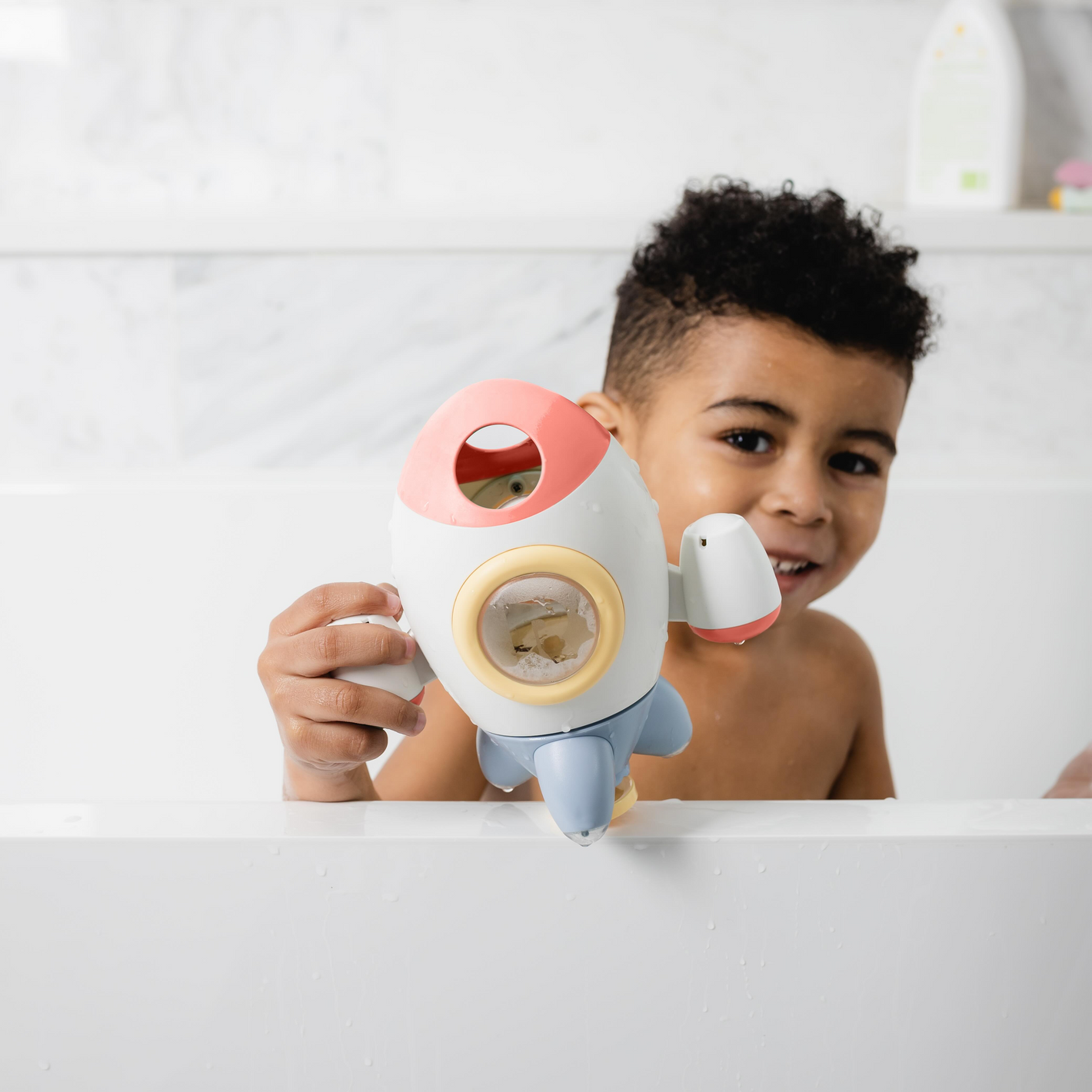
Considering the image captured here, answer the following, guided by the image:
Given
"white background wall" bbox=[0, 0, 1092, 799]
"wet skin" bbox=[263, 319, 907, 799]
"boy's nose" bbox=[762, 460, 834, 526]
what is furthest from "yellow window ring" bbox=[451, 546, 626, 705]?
"white background wall" bbox=[0, 0, 1092, 799]

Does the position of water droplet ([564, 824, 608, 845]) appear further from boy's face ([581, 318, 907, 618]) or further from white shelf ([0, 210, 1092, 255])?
white shelf ([0, 210, 1092, 255])

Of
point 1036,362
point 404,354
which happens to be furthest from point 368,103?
point 1036,362

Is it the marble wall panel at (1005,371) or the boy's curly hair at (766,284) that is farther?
the marble wall panel at (1005,371)

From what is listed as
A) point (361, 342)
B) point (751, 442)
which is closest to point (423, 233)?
point (361, 342)

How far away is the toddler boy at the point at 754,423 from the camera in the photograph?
646 millimetres

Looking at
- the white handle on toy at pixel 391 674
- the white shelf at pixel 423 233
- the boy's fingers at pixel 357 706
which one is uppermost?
the white shelf at pixel 423 233

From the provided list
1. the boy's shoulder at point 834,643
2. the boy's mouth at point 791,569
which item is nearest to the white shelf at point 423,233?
the boy's shoulder at point 834,643

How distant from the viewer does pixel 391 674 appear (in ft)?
1.48

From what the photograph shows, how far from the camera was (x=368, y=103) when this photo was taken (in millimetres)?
1292

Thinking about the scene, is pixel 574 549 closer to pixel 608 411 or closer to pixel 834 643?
pixel 608 411

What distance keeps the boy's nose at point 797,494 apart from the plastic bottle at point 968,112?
0.78 metres

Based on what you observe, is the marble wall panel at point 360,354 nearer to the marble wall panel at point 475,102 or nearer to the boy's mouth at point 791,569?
the marble wall panel at point 475,102

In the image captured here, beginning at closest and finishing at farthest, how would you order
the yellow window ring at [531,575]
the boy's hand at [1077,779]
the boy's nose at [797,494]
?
1. the yellow window ring at [531,575]
2. the boy's nose at [797,494]
3. the boy's hand at [1077,779]

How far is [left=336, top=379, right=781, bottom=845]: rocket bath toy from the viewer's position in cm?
38
